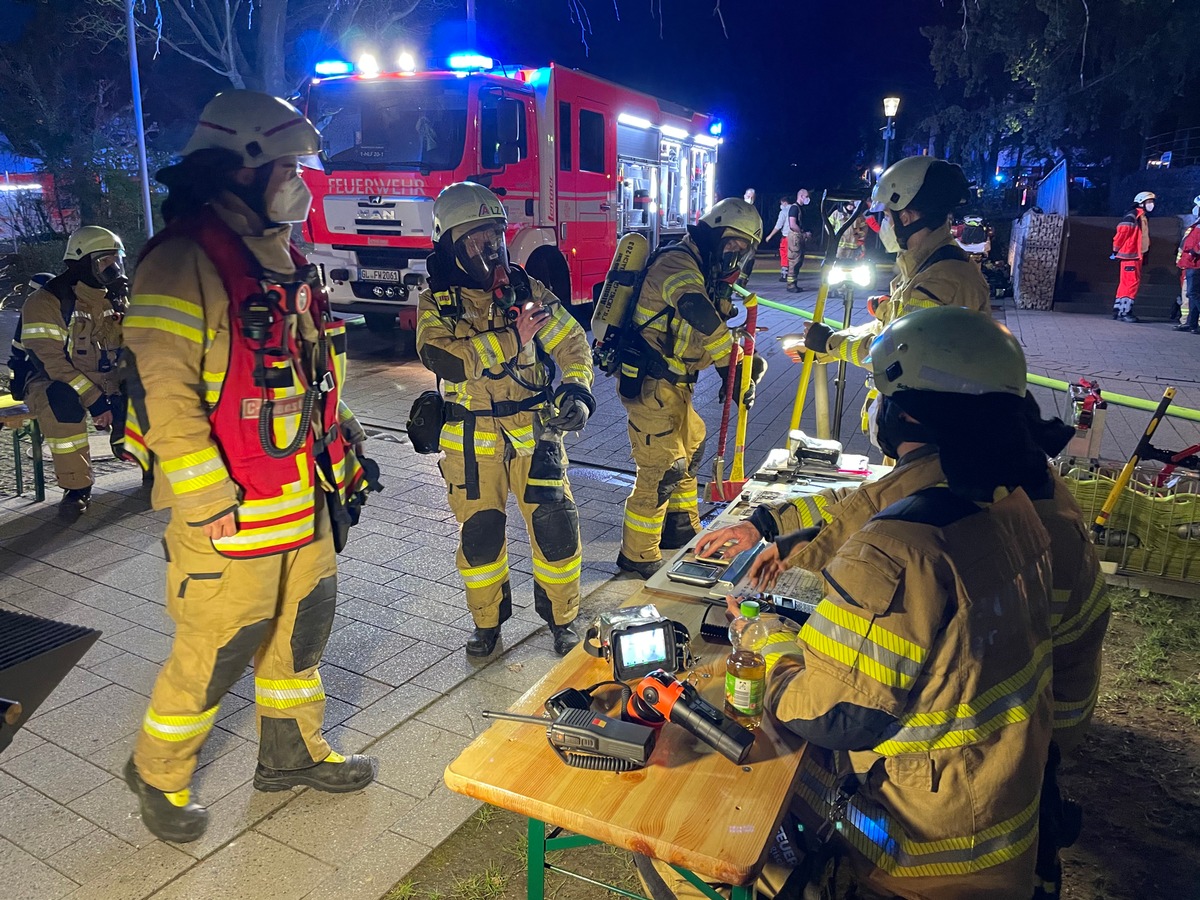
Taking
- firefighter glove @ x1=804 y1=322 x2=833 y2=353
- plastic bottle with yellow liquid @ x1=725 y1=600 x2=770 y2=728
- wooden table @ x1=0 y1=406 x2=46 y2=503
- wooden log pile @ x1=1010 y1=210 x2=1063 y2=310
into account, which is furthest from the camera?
wooden log pile @ x1=1010 y1=210 x2=1063 y2=310

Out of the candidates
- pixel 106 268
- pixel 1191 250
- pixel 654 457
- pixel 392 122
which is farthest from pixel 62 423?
pixel 1191 250

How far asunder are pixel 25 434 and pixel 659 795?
6.36 metres

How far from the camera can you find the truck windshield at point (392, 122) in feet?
34.3

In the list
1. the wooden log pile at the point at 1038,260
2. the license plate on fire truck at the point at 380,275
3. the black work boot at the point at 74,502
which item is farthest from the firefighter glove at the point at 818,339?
the wooden log pile at the point at 1038,260

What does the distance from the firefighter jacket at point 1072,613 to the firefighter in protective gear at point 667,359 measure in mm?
2661

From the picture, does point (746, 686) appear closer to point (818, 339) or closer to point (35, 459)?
point (818, 339)

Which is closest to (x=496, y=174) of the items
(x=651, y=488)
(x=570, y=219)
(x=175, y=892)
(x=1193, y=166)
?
(x=570, y=219)

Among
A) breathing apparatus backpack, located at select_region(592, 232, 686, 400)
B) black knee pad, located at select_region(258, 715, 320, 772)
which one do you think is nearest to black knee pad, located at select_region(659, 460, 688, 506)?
breathing apparatus backpack, located at select_region(592, 232, 686, 400)

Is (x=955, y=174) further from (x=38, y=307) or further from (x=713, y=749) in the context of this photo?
(x=38, y=307)

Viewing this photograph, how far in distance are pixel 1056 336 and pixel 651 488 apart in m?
10.8

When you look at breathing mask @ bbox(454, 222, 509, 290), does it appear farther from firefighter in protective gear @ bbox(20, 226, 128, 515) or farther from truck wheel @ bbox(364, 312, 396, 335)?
truck wheel @ bbox(364, 312, 396, 335)

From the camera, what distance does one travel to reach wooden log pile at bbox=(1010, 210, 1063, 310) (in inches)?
627

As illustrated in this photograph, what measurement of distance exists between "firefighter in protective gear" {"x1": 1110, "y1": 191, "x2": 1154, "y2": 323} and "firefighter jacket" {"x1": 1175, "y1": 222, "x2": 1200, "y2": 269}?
905 mm

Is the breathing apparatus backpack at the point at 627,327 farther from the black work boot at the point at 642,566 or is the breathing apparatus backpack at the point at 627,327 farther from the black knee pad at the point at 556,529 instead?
the black knee pad at the point at 556,529
